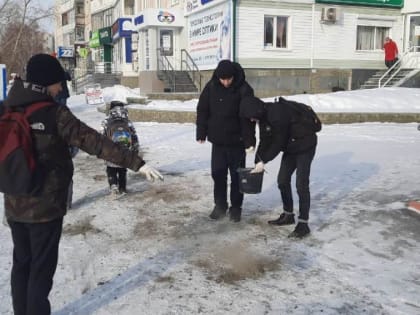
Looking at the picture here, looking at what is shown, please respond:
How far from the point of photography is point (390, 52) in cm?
2102

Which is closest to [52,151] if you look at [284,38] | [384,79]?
[284,38]

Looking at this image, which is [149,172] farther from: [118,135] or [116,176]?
[116,176]

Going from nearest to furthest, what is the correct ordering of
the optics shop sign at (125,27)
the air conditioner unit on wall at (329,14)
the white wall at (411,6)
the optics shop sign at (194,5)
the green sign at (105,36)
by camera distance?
the air conditioner unit on wall at (329,14)
the optics shop sign at (194,5)
the white wall at (411,6)
the optics shop sign at (125,27)
the green sign at (105,36)

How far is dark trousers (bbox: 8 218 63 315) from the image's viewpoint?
9.11 feet

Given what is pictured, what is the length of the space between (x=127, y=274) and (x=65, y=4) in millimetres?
67660

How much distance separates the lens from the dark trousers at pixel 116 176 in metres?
6.41

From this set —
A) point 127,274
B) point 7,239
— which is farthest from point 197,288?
point 7,239

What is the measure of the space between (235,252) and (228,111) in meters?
1.58

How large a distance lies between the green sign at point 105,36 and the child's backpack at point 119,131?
107 feet

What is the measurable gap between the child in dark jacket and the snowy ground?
0.75ft

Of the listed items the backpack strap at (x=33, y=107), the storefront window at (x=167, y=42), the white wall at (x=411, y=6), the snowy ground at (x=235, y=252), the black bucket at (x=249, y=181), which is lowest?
the snowy ground at (x=235, y=252)

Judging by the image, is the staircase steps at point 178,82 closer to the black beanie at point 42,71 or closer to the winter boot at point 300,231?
the winter boot at point 300,231

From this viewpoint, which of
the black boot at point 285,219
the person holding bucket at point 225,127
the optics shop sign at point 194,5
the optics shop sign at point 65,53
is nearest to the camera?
the person holding bucket at point 225,127

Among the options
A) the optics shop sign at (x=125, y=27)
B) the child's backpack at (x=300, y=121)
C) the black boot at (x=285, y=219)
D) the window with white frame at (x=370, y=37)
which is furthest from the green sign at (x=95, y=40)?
the child's backpack at (x=300, y=121)
